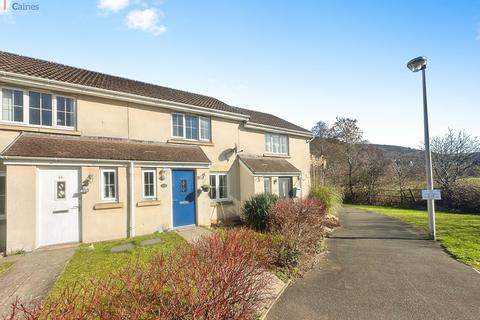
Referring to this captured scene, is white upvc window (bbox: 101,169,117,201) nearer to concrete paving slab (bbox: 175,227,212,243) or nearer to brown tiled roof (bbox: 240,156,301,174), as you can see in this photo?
concrete paving slab (bbox: 175,227,212,243)

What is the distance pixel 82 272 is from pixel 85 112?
268 inches

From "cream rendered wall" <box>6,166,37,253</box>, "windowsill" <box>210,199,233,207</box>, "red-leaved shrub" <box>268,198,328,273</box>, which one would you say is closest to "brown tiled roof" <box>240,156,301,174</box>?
"windowsill" <box>210,199,233,207</box>

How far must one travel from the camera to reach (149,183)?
11.7 m

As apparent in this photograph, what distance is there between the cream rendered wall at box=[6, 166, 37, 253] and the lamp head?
1580cm

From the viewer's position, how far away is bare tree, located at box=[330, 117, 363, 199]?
34.8 m

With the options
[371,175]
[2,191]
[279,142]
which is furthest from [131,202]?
[371,175]

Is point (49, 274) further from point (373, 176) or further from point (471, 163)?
point (471, 163)

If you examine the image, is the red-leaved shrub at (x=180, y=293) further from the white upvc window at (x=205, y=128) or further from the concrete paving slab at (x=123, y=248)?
the white upvc window at (x=205, y=128)

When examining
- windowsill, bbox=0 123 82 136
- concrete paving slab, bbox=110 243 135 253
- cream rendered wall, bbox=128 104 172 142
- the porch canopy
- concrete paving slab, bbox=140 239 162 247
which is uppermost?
cream rendered wall, bbox=128 104 172 142

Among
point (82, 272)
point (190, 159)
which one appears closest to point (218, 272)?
point (82, 272)

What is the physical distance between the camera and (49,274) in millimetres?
6723

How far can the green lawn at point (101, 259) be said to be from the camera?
21.2 ft

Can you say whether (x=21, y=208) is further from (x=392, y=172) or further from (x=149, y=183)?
(x=392, y=172)

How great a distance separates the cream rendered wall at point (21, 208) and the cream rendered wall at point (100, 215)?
150 centimetres
